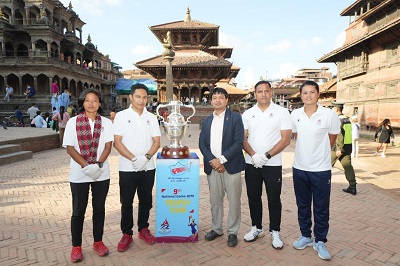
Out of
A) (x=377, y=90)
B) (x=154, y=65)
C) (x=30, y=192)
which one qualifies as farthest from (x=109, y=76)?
(x=30, y=192)

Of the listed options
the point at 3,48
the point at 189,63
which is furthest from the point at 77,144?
the point at 3,48

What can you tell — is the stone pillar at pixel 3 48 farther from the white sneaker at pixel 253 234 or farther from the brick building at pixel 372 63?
the white sneaker at pixel 253 234

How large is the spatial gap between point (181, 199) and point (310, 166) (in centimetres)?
178

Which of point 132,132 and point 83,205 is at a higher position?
point 132,132

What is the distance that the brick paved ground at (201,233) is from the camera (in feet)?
11.2

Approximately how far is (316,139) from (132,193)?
2.52m

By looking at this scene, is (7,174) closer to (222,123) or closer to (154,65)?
(222,123)

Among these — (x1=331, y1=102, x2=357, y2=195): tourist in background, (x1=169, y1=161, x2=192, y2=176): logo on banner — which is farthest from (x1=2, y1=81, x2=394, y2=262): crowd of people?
(x1=331, y1=102, x2=357, y2=195): tourist in background

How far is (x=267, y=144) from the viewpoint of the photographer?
3.62 m

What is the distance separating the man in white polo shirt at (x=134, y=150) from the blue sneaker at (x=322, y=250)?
2226 millimetres

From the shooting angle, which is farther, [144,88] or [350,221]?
[350,221]

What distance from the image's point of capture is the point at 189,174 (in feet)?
12.2

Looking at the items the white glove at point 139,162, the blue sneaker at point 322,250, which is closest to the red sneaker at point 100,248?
the white glove at point 139,162

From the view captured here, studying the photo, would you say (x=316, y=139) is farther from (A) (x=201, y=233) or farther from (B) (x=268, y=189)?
(A) (x=201, y=233)
